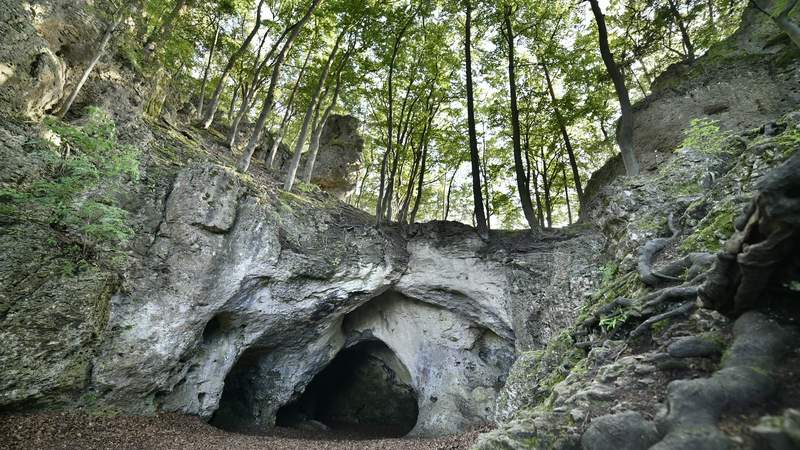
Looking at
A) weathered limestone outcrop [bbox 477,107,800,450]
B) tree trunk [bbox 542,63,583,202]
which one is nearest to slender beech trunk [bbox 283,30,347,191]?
tree trunk [bbox 542,63,583,202]

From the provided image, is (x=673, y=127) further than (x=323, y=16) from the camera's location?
No

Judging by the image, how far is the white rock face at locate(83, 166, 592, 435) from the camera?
890 cm

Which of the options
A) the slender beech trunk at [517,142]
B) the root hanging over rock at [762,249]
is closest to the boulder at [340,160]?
the slender beech trunk at [517,142]

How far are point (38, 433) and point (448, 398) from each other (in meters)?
11.5

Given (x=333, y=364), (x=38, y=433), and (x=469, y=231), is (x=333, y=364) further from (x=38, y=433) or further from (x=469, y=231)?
(x=38, y=433)

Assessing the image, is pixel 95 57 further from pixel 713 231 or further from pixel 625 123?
pixel 625 123

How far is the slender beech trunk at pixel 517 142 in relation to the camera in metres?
14.0

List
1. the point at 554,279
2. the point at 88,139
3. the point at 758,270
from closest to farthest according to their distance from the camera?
the point at 758,270, the point at 88,139, the point at 554,279

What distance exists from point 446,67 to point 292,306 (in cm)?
1296

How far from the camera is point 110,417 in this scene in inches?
304

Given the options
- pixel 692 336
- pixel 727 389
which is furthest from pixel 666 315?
pixel 727 389

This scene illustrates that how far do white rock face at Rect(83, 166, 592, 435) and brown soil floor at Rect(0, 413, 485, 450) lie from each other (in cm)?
54

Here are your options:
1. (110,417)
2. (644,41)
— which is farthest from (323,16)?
(110,417)

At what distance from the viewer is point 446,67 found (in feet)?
57.4
